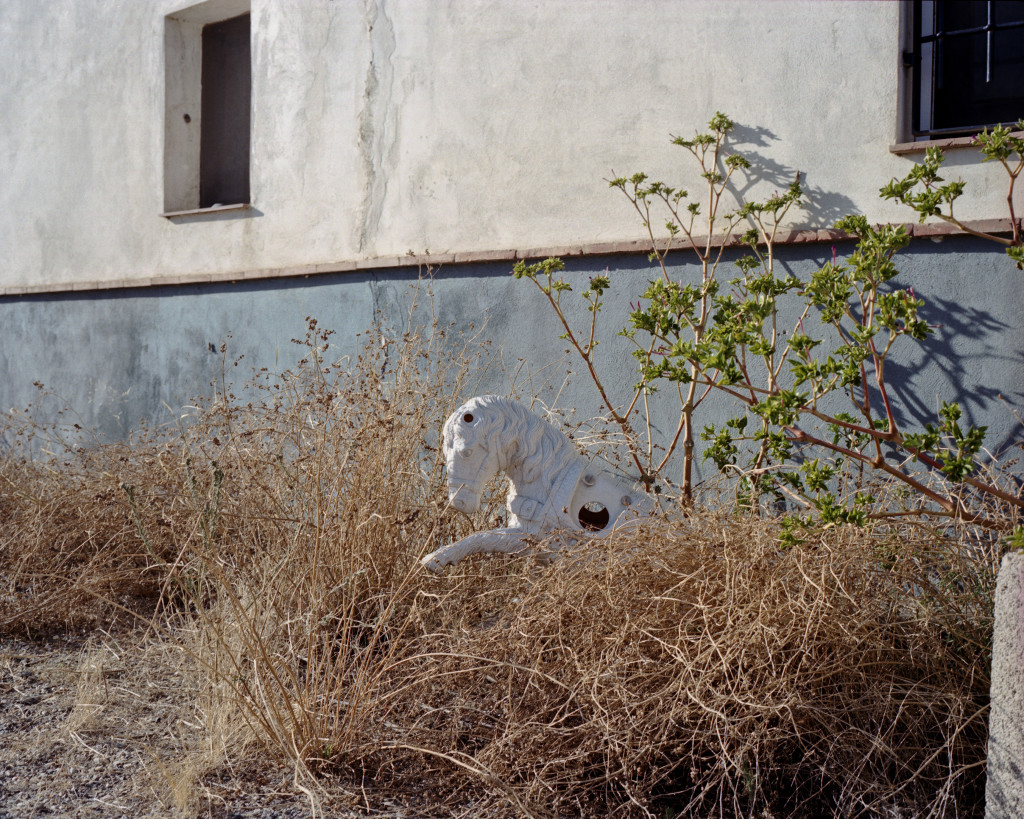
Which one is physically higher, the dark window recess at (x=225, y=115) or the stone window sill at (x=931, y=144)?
the dark window recess at (x=225, y=115)

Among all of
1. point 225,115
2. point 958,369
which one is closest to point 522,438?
point 958,369

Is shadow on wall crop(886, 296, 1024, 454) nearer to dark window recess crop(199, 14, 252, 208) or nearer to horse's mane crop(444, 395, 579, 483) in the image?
horse's mane crop(444, 395, 579, 483)

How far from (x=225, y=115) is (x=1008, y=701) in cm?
752

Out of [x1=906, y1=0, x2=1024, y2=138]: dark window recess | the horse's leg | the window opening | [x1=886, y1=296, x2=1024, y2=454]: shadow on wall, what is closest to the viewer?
the horse's leg

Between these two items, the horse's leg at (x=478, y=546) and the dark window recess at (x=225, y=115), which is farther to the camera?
the dark window recess at (x=225, y=115)

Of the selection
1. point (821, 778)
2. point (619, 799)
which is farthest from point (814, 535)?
point (619, 799)

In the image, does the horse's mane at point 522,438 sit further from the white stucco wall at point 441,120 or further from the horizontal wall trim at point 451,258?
the white stucco wall at point 441,120

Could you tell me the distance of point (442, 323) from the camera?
598cm

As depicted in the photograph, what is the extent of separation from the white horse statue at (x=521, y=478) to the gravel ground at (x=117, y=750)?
0.97 metres

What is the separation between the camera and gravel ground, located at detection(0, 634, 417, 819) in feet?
9.00

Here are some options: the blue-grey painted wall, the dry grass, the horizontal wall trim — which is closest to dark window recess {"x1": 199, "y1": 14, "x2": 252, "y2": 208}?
the horizontal wall trim

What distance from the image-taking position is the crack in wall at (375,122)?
627 cm

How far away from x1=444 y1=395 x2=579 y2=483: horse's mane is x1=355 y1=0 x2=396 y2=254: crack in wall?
9.62 ft

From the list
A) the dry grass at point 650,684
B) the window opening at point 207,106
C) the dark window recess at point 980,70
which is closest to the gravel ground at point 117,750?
the dry grass at point 650,684
